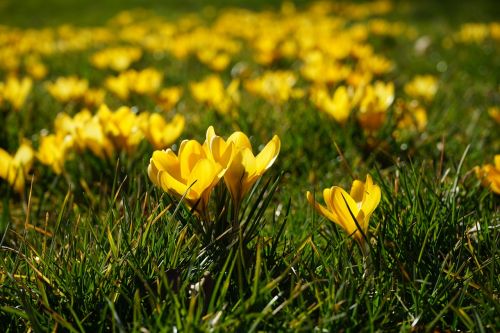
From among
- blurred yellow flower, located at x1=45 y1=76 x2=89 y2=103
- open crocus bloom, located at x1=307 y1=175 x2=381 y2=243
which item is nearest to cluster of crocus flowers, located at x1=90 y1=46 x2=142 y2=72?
blurred yellow flower, located at x1=45 y1=76 x2=89 y2=103

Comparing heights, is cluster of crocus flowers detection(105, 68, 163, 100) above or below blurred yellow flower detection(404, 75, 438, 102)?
above

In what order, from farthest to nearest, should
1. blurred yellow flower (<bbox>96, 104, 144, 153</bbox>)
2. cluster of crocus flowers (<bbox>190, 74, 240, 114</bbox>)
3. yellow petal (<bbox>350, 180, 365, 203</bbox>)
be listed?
cluster of crocus flowers (<bbox>190, 74, 240, 114</bbox>)
blurred yellow flower (<bbox>96, 104, 144, 153</bbox>)
yellow petal (<bbox>350, 180, 365, 203</bbox>)

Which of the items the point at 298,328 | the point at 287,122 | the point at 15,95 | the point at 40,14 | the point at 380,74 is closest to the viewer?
the point at 298,328

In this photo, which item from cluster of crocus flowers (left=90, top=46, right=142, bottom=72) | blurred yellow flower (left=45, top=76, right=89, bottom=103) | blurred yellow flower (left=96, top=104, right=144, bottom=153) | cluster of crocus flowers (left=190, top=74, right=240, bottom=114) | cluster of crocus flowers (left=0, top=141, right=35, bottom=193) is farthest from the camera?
cluster of crocus flowers (left=90, top=46, right=142, bottom=72)

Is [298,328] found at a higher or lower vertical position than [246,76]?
higher

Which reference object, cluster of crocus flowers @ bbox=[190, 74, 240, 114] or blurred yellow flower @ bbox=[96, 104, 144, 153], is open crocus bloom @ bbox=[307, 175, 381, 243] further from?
cluster of crocus flowers @ bbox=[190, 74, 240, 114]

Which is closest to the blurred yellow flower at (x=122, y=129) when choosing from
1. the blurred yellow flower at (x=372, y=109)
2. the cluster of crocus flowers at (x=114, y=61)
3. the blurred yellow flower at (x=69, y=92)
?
the blurred yellow flower at (x=372, y=109)

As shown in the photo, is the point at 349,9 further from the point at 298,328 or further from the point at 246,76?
the point at 298,328

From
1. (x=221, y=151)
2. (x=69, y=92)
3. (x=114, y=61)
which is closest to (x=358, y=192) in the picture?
(x=221, y=151)

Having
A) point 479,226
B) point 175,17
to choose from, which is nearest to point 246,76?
point 479,226
